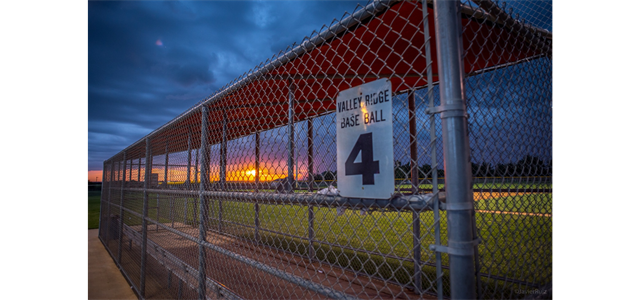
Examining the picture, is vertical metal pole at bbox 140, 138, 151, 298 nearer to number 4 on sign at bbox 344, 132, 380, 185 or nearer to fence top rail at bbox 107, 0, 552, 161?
fence top rail at bbox 107, 0, 552, 161

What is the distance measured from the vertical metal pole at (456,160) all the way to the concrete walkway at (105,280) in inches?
247

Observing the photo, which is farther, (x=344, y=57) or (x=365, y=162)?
(x=344, y=57)

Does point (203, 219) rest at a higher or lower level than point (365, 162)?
lower

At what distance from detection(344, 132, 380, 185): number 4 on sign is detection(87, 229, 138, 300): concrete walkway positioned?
5.93 metres

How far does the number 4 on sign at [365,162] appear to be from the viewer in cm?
145

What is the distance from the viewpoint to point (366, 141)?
1482mm

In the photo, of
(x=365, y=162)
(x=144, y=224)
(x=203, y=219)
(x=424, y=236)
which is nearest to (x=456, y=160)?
(x=365, y=162)

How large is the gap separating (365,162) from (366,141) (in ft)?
0.32

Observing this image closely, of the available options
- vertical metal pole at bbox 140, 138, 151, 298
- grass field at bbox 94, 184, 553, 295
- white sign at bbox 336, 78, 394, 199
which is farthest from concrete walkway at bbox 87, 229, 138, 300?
white sign at bbox 336, 78, 394, 199

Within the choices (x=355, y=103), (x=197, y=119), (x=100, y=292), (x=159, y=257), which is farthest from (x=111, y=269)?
(x=355, y=103)

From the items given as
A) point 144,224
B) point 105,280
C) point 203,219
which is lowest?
point 105,280

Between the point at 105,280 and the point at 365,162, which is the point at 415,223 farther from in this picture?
the point at 105,280

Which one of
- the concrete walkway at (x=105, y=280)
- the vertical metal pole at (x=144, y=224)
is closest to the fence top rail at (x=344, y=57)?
the vertical metal pole at (x=144, y=224)
